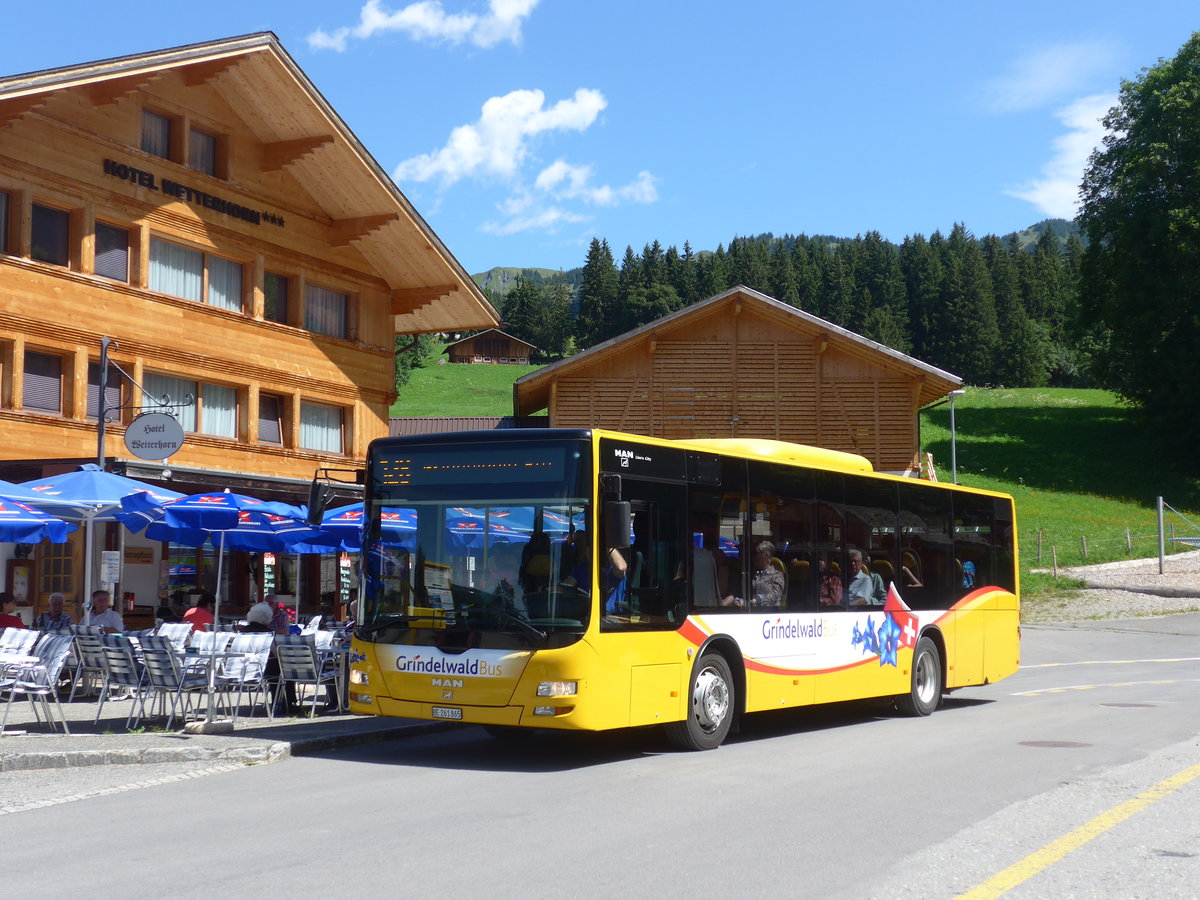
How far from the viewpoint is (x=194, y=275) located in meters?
27.2

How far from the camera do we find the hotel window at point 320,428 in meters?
30.0

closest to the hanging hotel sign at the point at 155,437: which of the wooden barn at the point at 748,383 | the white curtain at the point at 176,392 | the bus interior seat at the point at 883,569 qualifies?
the white curtain at the point at 176,392

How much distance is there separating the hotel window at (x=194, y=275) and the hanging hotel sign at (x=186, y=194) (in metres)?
1.01

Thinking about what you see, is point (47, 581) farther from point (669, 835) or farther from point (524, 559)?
point (669, 835)

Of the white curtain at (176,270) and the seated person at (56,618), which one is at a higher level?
the white curtain at (176,270)

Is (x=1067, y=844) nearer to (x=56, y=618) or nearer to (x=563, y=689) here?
(x=563, y=689)

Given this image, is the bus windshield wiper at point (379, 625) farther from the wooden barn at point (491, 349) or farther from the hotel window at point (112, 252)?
the wooden barn at point (491, 349)

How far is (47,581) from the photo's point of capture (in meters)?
23.9

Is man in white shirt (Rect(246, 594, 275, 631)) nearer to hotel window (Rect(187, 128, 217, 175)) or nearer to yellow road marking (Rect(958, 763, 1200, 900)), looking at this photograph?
yellow road marking (Rect(958, 763, 1200, 900))

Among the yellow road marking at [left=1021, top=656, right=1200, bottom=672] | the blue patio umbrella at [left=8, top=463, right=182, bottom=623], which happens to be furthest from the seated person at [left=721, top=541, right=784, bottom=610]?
the yellow road marking at [left=1021, top=656, right=1200, bottom=672]

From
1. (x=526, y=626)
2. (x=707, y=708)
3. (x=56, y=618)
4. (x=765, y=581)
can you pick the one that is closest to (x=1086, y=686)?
(x=765, y=581)

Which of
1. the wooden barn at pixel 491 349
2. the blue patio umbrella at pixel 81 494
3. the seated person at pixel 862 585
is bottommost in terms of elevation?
the seated person at pixel 862 585

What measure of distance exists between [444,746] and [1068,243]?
485ft

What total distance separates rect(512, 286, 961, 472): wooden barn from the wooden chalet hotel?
428 centimetres
